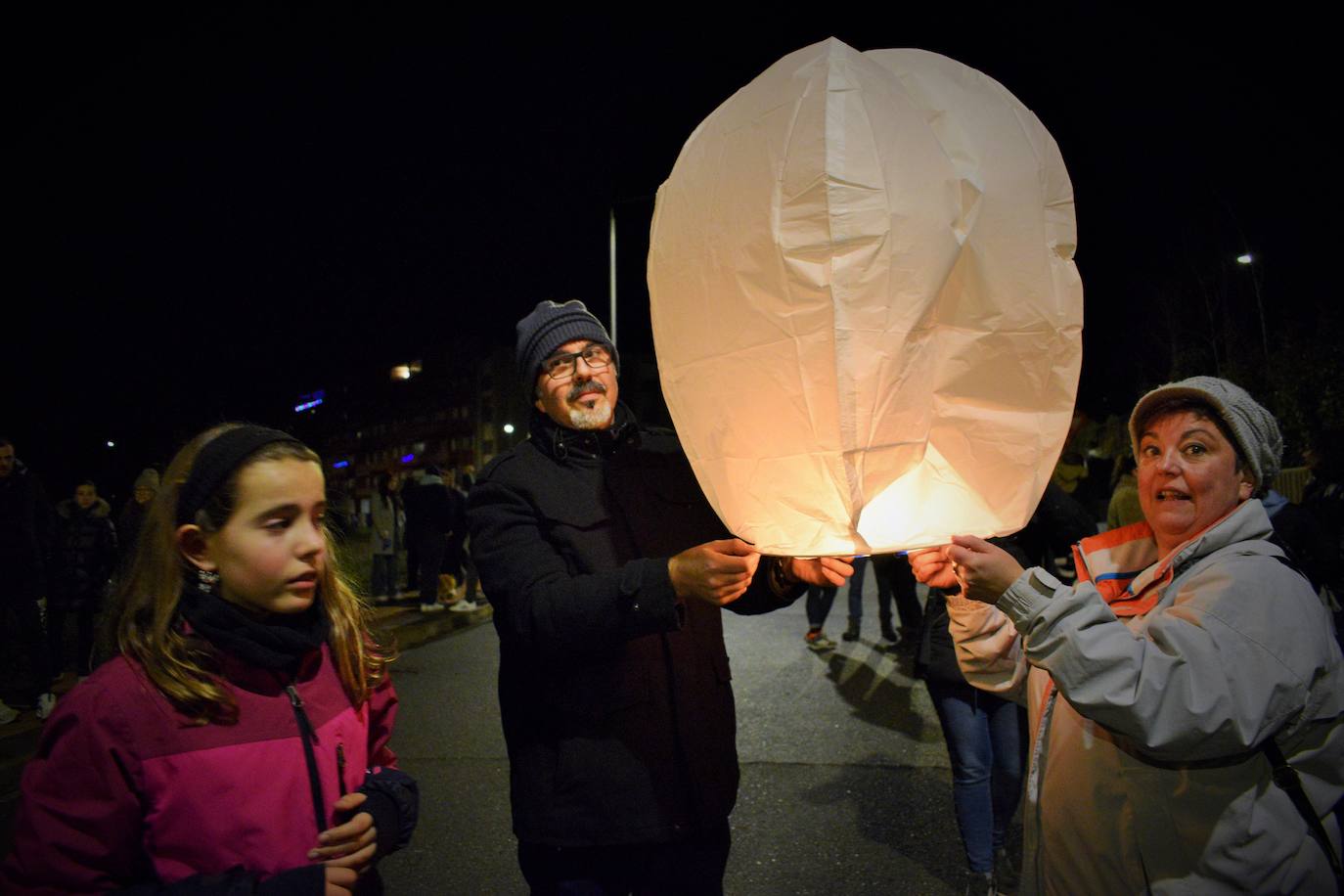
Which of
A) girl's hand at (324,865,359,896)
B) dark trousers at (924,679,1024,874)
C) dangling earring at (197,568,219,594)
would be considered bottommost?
dark trousers at (924,679,1024,874)

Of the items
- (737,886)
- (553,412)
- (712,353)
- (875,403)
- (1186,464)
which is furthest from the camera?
(737,886)

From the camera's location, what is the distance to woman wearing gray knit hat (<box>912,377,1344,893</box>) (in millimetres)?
1322

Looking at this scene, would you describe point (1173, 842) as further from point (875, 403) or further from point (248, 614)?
point (248, 614)

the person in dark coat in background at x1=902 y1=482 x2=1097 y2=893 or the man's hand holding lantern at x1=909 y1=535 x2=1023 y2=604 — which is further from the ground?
the man's hand holding lantern at x1=909 y1=535 x2=1023 y2=604

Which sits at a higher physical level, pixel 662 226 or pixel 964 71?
pixel 964 71

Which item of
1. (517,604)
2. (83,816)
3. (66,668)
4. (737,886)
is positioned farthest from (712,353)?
(66,668)

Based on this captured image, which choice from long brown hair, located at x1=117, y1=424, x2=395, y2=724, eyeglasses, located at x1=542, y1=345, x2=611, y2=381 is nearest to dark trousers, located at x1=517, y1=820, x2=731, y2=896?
long brown hair, located at x1=117, y1=424, x2=395, y2=724

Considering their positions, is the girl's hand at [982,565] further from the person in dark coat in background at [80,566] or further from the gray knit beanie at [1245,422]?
the person in dark coat in background at [80,566]

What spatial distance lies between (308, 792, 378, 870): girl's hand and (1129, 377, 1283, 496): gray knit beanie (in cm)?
201

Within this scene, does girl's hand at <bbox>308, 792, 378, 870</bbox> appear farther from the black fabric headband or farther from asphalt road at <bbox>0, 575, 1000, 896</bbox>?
asphalt road at <bbox>0, 575, 1000, 896</bbox>

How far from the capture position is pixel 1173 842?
58.4 inches

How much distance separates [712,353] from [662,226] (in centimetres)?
29

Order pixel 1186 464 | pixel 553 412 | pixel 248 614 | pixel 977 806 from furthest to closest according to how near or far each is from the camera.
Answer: pixel 977 806, pixel 553 412, pixel 1186 464, pixel 248 614

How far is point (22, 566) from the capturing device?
5574 mm
